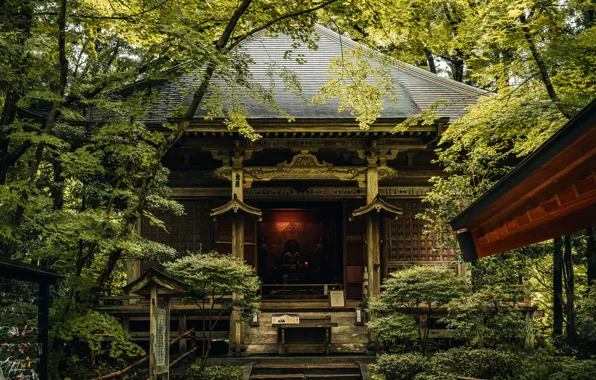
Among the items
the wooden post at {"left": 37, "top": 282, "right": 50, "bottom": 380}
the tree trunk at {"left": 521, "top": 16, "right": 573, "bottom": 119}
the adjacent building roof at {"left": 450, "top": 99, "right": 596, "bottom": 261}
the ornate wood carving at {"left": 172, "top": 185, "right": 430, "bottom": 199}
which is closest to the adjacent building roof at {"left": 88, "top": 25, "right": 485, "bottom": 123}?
the ornate wood carving at {"left": 172, "top": 185, "right": 430, "bottom": 199}

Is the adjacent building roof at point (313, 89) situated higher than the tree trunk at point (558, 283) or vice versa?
the adjacent building roof at point (313, 89)

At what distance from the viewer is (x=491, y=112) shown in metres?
10.4

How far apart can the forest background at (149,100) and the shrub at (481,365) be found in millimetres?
1666

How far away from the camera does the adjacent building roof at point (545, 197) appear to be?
3.35 metres

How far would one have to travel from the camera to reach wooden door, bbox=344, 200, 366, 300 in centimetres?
1588

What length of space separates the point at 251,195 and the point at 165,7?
6651 mm

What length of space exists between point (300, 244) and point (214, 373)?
1001cm

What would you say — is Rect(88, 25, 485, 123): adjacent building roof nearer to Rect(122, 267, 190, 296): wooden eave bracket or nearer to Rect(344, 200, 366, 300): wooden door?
Rect(344, 200, 366, 300): wooden door

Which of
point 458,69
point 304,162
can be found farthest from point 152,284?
point 458,69

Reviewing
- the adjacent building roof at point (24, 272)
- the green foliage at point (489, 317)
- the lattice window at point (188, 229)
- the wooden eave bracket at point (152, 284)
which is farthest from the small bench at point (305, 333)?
the adjacent building roof at point (24, 272)

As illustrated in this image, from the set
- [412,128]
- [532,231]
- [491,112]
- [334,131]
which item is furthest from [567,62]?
[532,231]

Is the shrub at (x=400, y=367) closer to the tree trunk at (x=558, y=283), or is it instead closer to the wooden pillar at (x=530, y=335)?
the wooden pillar at (x=530, y=335)

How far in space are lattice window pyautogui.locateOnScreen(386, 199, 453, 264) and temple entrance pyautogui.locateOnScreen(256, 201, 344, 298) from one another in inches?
117

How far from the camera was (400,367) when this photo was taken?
1052 cm
